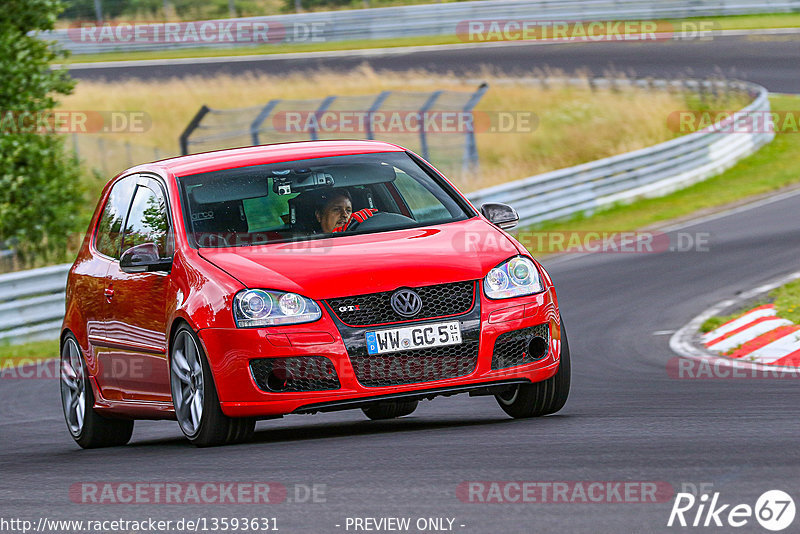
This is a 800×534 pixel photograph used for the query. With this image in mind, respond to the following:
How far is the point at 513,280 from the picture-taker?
7.07 meters

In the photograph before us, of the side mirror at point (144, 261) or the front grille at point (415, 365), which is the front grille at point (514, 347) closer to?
the front grille at point (415, 365)

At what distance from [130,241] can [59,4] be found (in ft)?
44.1

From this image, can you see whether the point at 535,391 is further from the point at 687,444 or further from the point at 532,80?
the point at 532,80

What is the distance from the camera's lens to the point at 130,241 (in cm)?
829

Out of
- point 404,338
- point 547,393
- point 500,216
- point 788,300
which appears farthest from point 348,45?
point 404,338

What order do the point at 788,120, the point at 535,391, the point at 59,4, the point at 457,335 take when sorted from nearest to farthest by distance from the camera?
1. the point at 457,335
2. the point at 535,391
3. the point at 59,4
4. the point at 788,120

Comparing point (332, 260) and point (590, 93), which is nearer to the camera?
point (332, 260)

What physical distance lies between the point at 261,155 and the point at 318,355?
5.92ft

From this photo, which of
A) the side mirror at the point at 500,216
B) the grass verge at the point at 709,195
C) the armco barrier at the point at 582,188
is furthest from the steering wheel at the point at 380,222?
the grass verge at the point at 709,195

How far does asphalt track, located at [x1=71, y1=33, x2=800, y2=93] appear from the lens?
33969mm

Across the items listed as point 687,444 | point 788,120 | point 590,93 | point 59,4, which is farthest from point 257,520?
point 590,93

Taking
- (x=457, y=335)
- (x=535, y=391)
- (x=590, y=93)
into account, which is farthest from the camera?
(x=590, y=93)

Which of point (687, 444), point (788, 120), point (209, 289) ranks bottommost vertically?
point (788, 120)

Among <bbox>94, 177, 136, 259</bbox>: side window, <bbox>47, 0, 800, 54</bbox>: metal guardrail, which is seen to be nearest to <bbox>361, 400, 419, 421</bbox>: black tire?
<bbox>94, 177, 136, 259</bbox>: side window
